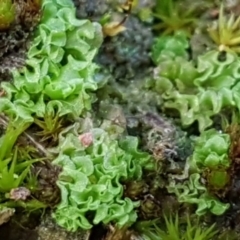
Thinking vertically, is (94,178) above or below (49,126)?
below

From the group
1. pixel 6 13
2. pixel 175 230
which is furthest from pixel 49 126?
pixel 175 230

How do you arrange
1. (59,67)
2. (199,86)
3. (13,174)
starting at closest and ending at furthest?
1. (13,174)
2. (59,67)
3. (199,86)

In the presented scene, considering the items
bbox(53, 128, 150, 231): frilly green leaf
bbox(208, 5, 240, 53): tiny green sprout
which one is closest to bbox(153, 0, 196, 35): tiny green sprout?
bbox(208, 5, 240, 53): tiny green sprout

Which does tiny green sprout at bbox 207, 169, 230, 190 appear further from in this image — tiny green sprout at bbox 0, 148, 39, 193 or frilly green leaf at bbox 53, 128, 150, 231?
tiny green sprout at bbox 0, 148, 39, 193

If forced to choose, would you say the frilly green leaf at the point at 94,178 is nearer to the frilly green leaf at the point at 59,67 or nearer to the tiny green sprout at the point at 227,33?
the frilly green leaf at the point at 59,67

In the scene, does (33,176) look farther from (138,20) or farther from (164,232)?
(138,20)

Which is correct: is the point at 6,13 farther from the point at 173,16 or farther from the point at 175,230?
the point at 175,230
